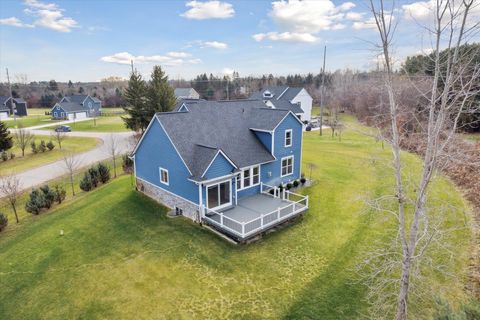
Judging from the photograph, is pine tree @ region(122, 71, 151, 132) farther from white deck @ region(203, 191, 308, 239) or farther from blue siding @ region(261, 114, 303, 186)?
white deck @ region(203, 191, 308, 239)

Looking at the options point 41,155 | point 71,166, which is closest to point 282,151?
point 71,166

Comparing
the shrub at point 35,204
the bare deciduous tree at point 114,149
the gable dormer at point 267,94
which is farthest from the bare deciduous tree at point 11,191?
the gable dormer at point 267,94

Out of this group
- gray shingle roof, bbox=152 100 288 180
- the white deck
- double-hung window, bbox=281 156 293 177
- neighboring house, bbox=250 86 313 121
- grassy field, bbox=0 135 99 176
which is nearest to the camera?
the white deck

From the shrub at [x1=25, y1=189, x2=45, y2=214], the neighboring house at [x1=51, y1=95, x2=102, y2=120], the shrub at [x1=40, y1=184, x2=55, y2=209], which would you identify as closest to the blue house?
the shrub at [x1=40, y1=184, x2=55, y2=209]

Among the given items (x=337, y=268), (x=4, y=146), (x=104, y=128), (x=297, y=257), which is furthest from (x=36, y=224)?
(x=104, y=128)

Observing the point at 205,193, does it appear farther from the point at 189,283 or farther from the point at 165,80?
the point at 165,80

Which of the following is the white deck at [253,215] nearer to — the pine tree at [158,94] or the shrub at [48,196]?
the shrub at [48,196]

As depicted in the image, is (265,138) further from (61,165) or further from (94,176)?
(61,165)
